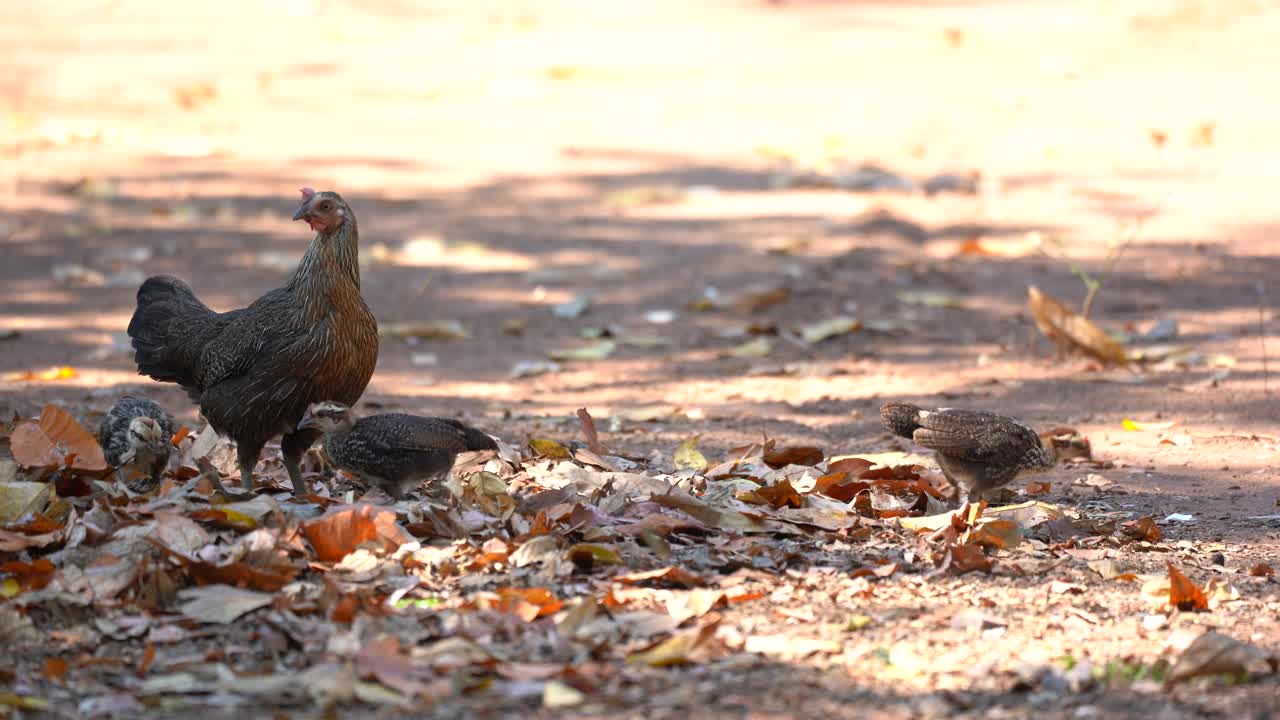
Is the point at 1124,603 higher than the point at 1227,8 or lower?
lower

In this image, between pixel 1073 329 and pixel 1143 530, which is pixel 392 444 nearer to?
pixel 1143 530

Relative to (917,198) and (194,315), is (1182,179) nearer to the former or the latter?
(917,198)

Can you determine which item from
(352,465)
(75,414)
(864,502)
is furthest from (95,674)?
(75,414)

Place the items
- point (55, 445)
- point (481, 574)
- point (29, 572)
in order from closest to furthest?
point (29, 572) → point (481, 574) → point (55, 445)

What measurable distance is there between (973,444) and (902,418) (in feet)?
1.04

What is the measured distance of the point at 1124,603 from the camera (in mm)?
4543

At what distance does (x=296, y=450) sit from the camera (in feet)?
18.0

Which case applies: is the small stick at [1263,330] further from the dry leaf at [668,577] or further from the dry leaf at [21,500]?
the dry leaf at [21,500]

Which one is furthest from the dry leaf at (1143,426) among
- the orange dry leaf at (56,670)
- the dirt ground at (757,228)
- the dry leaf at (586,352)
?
the orange dry leaf at (56,670)

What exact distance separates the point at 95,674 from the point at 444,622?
898 mm

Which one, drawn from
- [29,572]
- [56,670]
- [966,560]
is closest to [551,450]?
[966,560]

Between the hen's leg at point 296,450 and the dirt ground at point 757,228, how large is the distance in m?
1.74

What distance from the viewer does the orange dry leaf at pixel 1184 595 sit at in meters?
4.46

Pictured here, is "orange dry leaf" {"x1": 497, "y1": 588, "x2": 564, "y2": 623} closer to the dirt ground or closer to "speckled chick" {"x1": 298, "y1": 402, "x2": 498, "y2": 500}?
the dirt ground
